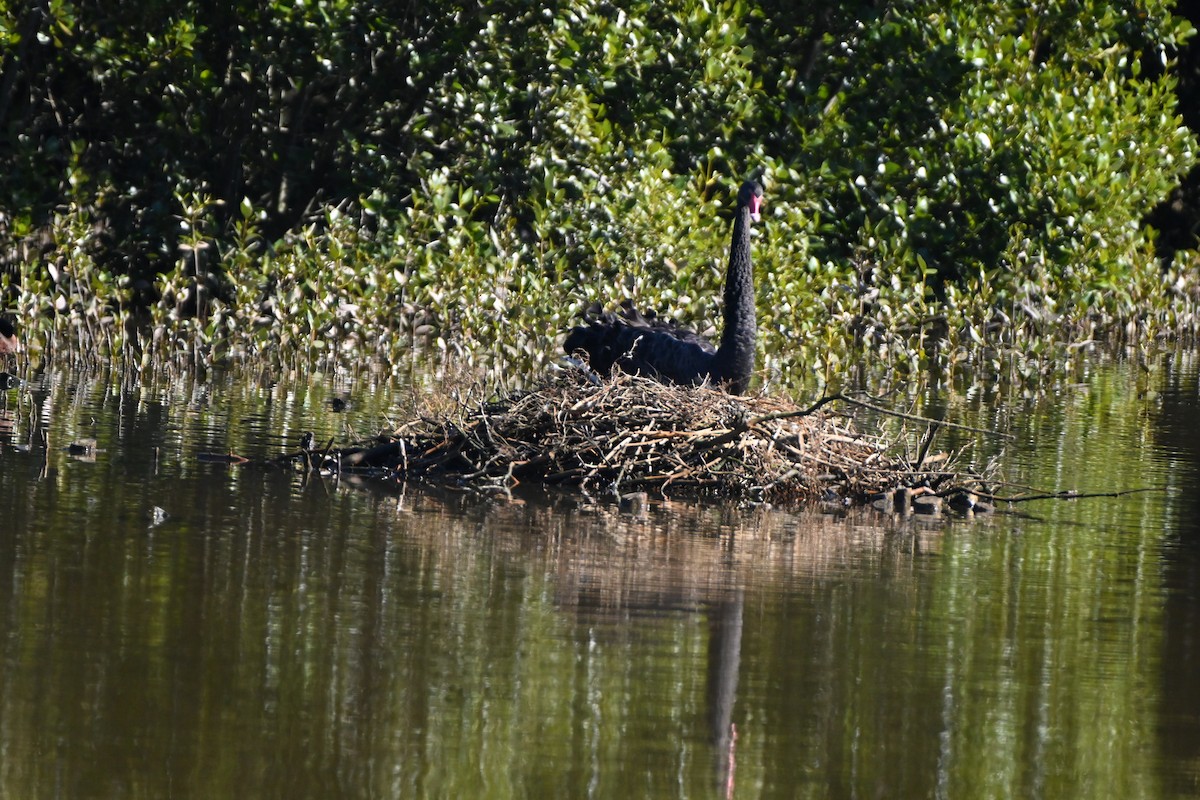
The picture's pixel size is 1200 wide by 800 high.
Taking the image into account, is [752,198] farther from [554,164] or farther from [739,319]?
[554,164]

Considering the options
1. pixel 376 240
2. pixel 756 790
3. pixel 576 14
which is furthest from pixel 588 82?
pixel 756 790

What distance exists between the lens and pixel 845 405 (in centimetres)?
1530

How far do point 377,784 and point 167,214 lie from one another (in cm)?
1519

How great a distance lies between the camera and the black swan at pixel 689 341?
447 inches

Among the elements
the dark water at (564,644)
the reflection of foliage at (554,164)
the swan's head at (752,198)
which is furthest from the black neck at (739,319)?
the reflection of foliage at (554,164)

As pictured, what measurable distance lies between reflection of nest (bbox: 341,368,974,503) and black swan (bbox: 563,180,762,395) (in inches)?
26.8

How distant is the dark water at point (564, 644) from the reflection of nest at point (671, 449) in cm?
34

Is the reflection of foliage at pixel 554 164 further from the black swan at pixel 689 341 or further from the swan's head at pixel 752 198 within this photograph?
the black swan at pixel 689 341

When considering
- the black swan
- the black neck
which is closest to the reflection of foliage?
the black swan

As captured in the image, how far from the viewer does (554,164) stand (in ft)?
61.5

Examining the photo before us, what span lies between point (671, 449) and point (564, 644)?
3.96 meters

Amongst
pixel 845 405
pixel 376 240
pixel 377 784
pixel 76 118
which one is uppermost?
pixel 76 118

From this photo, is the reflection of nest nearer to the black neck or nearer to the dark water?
the dark water

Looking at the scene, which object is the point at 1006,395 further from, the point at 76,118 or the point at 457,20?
the point at 76,118
